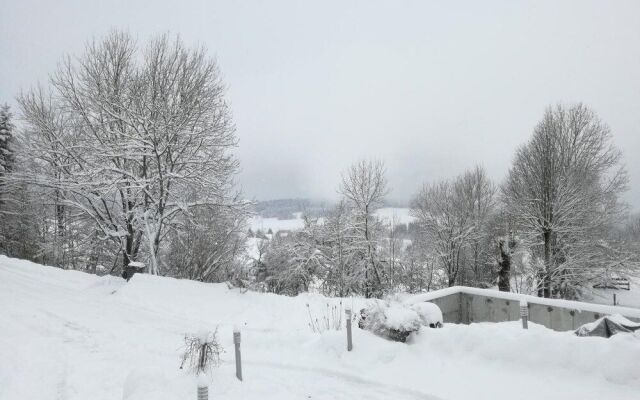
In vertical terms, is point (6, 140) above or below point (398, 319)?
above

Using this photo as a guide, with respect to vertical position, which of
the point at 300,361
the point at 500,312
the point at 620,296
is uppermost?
the point at 500,312

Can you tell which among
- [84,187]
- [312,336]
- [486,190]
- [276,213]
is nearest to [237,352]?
[312,336]

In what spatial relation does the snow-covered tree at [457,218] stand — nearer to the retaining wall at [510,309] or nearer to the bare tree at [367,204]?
the bare tree at [367,204]

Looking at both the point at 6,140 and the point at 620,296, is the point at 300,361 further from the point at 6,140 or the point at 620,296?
the point at 620,296

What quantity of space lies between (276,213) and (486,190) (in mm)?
67352

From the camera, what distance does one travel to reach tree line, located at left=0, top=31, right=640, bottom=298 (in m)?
16.3

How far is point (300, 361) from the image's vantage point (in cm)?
743

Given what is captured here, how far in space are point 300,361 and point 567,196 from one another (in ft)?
65.9

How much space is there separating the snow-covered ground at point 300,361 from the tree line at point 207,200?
22.6ft

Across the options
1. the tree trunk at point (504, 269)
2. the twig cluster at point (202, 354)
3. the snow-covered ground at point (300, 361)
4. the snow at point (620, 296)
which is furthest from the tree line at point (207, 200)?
the twig cluster at point (202, 354)

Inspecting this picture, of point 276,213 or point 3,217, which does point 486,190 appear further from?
point 276,213

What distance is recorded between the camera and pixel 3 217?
26047 mm

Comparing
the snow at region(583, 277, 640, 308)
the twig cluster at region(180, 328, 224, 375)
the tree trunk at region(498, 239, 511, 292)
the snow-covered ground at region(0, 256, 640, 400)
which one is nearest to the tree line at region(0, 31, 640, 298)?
the tree trunk at region(498, 239, 511, 292)

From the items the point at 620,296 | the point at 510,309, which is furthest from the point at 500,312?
the point at 620,296
